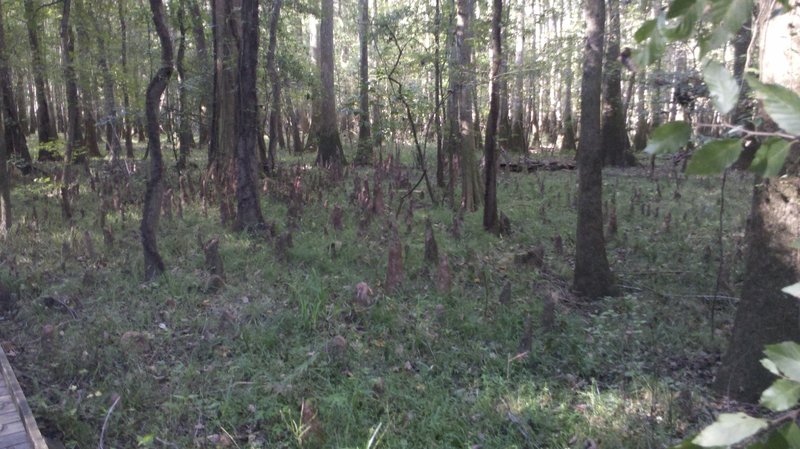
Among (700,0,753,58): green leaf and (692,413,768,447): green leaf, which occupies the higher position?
(700,0,753,58): green leaf

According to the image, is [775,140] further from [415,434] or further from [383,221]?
[383,221]

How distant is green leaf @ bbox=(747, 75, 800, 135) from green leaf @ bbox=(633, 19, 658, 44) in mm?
246

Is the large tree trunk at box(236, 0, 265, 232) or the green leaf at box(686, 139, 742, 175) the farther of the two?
the large tree trunk at box(236, 0, 265, 232)

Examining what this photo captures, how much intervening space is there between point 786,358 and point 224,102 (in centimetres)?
1250

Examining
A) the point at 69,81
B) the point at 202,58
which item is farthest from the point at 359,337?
the point at 202,58

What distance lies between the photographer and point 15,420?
4.20 meters

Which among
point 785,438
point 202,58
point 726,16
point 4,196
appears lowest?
point 4,196

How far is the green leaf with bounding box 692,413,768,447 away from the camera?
33.6 inches

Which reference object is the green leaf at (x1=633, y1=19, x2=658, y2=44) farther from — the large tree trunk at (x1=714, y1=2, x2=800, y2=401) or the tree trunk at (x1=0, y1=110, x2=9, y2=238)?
the tree trunk at (x1=0, y1=110, x2=9, y2=238)

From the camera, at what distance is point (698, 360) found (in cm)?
561

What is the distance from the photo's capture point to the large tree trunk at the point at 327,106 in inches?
668

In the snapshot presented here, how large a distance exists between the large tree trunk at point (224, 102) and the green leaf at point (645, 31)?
10.0 m

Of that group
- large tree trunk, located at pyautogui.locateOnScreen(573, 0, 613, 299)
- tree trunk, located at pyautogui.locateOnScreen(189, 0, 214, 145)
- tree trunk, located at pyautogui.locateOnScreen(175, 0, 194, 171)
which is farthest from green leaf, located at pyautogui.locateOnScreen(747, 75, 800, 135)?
tree trunk, located at pyautogui.locateOnScreen(175, 0, 194, 171)

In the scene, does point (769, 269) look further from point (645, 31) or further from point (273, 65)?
point (273, 65)
